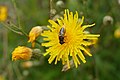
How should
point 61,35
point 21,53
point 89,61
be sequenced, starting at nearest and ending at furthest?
1. point 61,35
2. point 21,53
3. point 89,61

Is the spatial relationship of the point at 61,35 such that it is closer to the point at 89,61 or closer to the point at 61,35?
the point at 61,35

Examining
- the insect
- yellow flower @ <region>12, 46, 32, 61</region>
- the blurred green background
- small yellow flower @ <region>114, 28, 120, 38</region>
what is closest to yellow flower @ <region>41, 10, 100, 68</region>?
the insect

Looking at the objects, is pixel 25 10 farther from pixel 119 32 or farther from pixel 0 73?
pixel 119 32

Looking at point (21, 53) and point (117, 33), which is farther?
point (117, 33)

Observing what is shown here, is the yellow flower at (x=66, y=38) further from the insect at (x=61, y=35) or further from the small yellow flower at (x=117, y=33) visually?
the small yellow flower at (x=117, y=33)

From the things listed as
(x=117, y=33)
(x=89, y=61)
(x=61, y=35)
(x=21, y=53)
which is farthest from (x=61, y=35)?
(x=117, y=33)

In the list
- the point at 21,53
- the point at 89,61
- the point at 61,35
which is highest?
the point at 61,35

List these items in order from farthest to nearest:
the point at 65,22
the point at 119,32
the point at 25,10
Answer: the point at 25,10, the point at 119,32, the point at 65,22

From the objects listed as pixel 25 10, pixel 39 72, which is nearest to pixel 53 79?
pixel 39 72
